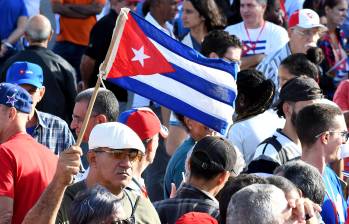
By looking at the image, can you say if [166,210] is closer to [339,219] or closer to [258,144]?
[339,219]

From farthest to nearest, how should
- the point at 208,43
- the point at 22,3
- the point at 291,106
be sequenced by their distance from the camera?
the point at 22,3 < the point at 208,43 < the point at 291,106

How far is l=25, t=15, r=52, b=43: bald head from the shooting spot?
35.6 ft

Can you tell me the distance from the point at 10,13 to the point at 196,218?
7.61 metres

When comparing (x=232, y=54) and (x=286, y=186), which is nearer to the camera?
(x=286, y=186)

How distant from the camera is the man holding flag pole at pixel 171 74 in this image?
24.3 ft

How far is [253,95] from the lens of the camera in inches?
347

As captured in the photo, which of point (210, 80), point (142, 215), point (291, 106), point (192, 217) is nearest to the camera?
point (192, 217)

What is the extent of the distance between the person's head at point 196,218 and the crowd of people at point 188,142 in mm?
20

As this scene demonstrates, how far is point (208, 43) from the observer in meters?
9.91

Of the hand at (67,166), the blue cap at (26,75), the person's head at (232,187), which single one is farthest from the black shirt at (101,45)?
the hand at (67,166)

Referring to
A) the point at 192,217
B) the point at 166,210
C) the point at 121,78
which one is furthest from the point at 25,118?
the point at 192,217

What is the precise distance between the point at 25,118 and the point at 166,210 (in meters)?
1.22

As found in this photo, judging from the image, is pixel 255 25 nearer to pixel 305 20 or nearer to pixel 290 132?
pixel 305 20

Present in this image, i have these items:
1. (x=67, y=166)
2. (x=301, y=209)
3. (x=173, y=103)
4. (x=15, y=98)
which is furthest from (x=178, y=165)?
(x=301, y=209)
